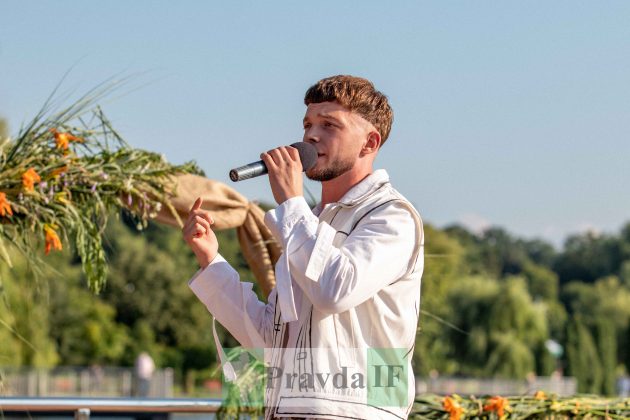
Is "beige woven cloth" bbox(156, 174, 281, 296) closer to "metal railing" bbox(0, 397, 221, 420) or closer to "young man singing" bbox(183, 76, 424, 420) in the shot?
"metal railing" bbox(0, 397, 221, 420)

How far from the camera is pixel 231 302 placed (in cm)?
291

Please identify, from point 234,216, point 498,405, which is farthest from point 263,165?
point 234,216

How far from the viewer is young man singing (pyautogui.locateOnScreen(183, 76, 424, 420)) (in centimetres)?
253

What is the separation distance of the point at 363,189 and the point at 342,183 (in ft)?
0.23

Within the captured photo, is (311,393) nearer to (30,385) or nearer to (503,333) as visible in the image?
(30,385)

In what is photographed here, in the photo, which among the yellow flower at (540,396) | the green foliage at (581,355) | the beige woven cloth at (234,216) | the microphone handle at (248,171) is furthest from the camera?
the green foliage at (581,355)

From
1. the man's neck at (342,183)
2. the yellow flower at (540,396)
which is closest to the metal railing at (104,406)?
the yellow flower at (540,396)

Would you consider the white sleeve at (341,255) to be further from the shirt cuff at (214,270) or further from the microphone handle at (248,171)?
the shirt cuff at (214,270)

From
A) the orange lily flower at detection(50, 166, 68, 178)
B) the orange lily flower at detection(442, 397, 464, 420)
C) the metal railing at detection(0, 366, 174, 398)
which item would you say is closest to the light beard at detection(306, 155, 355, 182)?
the orange lily flower at detection(442, 397, 464, 420)

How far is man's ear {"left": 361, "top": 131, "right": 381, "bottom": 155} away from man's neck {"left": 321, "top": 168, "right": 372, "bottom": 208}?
0.05 m

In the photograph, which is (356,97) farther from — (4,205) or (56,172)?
(56,172)

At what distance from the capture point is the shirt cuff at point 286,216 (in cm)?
256

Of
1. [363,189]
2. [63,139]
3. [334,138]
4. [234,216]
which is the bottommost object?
[363,189]

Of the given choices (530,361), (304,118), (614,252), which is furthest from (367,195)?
(614,252)
